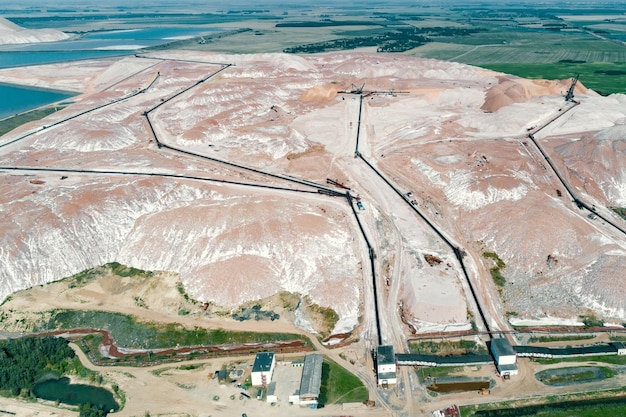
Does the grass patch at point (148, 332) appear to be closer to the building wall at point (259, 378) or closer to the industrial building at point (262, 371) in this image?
the industrial building at point (262, 371)

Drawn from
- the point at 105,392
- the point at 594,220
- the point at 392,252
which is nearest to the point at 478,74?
the point at 594,220

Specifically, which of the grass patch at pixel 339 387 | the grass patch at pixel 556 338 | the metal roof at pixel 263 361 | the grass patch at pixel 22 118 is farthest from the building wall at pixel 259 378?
the grass patch at pixel 22 118

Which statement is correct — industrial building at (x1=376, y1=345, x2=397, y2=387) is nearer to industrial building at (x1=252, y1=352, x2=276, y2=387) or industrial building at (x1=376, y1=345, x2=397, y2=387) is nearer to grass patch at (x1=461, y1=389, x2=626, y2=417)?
grass patch at (x1=461, y1=389, x2=626, y2=417)

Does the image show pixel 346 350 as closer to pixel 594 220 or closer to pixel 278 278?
pixel 278 278

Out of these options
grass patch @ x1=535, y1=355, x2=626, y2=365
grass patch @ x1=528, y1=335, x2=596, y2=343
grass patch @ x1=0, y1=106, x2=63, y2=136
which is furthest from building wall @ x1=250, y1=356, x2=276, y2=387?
grass patch @ x1=0, y1=106, x2=63, y2=136

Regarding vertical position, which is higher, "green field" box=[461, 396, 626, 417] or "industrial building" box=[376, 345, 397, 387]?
"industrial building" box=[376, 345, 397, 387]
